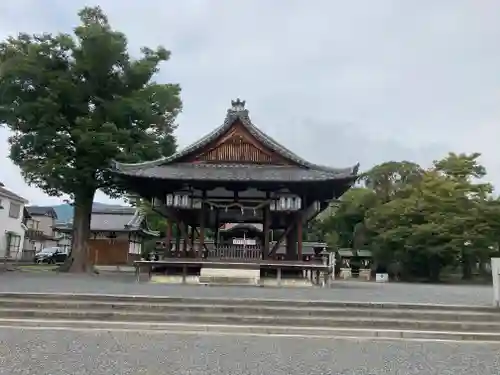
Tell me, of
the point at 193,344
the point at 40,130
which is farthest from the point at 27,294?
the point at 40,130

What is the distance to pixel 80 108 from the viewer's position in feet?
82.1

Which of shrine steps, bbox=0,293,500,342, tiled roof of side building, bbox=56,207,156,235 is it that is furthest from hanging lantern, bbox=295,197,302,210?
tiled roof of side building, bbox=56,207,156,235

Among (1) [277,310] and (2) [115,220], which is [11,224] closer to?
(2) [115,220]

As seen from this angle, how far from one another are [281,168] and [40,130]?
12.3 m

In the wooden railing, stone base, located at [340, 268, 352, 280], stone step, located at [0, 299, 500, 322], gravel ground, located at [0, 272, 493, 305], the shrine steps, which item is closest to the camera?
the shrine steps

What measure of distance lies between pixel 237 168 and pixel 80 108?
9883 mm

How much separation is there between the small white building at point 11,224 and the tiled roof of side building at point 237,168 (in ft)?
81.2

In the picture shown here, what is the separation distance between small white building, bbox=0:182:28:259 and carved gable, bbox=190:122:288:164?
2576 cm

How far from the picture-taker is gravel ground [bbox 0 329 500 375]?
6250 mm

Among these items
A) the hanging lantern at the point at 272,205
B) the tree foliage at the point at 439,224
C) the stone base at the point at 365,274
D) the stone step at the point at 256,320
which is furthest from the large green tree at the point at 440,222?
the stone step at the point at 256,320

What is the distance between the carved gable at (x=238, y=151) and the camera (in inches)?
815

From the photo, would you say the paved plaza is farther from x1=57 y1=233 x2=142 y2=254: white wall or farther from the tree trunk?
x1=57 y1=233 x2=142 y2=254: white wall

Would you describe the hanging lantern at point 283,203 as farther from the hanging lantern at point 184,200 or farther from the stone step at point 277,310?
the stone step at point 277,310

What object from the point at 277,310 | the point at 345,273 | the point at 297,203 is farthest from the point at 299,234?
the point at 345,273
